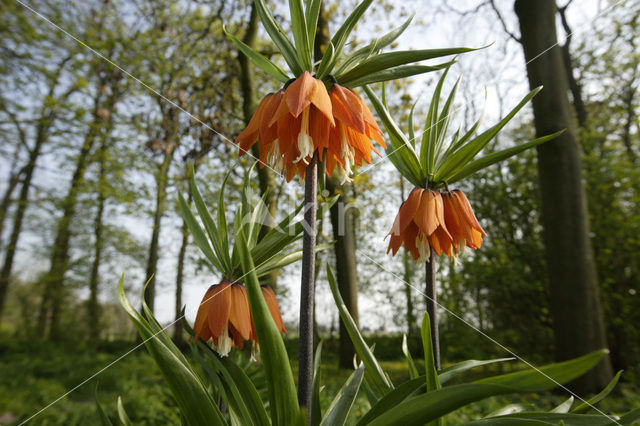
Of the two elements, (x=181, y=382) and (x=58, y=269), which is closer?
(x=181, y=382)

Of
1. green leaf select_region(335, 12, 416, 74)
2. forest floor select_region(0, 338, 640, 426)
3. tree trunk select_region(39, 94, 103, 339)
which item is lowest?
forest floor select_region(0, 338, 640, 426)

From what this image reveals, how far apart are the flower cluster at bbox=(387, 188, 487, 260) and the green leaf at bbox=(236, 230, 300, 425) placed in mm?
391

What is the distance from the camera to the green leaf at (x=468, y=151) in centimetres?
65

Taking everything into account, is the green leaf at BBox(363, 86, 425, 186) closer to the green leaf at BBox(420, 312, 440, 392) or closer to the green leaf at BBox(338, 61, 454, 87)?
the green leaf at BBox(338, 61, 454, 87)

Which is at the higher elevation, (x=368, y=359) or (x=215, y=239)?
(x=215, y=239)

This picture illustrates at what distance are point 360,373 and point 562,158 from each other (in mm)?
2890

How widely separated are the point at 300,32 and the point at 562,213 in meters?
2.85

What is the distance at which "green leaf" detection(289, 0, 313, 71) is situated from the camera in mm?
600

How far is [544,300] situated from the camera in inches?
138

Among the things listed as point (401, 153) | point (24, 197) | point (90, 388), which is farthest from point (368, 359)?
point (90, 388)

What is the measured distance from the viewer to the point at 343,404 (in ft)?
1.91

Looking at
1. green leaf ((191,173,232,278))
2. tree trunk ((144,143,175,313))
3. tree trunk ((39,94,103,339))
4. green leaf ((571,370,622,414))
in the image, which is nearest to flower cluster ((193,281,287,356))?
green leaf ((191,173,232,278))

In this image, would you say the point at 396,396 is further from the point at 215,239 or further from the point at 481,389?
the point at 215,239

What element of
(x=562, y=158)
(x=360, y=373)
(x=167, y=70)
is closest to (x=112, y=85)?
(x=167, y=70)
